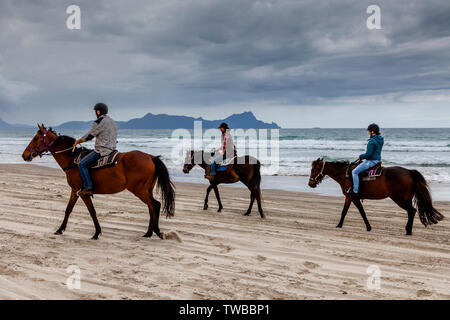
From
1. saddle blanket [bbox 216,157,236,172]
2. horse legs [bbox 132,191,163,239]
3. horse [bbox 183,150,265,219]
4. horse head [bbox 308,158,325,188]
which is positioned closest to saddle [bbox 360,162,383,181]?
horse head [bbox 308,158,325,188]

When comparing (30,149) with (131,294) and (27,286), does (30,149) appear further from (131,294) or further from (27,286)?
(131,294)

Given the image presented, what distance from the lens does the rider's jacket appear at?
679 cm

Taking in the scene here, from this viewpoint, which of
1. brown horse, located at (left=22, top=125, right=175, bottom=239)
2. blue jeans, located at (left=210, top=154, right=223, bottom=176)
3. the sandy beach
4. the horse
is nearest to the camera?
the sandy beach

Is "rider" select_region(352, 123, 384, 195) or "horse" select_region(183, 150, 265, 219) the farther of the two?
"horse" select_region(183, 150, 265, 219)

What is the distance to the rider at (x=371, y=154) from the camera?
319 inches

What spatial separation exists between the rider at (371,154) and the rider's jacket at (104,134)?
5.31 meters

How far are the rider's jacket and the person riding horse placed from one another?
17.4 ft

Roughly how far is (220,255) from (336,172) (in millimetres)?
4219

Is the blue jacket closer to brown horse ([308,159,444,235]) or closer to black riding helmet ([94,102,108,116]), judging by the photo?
brown horse ([308,159,444,235])

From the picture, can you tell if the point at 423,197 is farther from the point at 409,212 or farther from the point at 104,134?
the point at 104,134

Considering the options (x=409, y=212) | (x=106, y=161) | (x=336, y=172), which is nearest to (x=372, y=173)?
(x=336, y=172)

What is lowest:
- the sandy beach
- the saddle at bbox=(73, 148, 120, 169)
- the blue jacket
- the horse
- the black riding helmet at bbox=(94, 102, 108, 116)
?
the sandy beach
